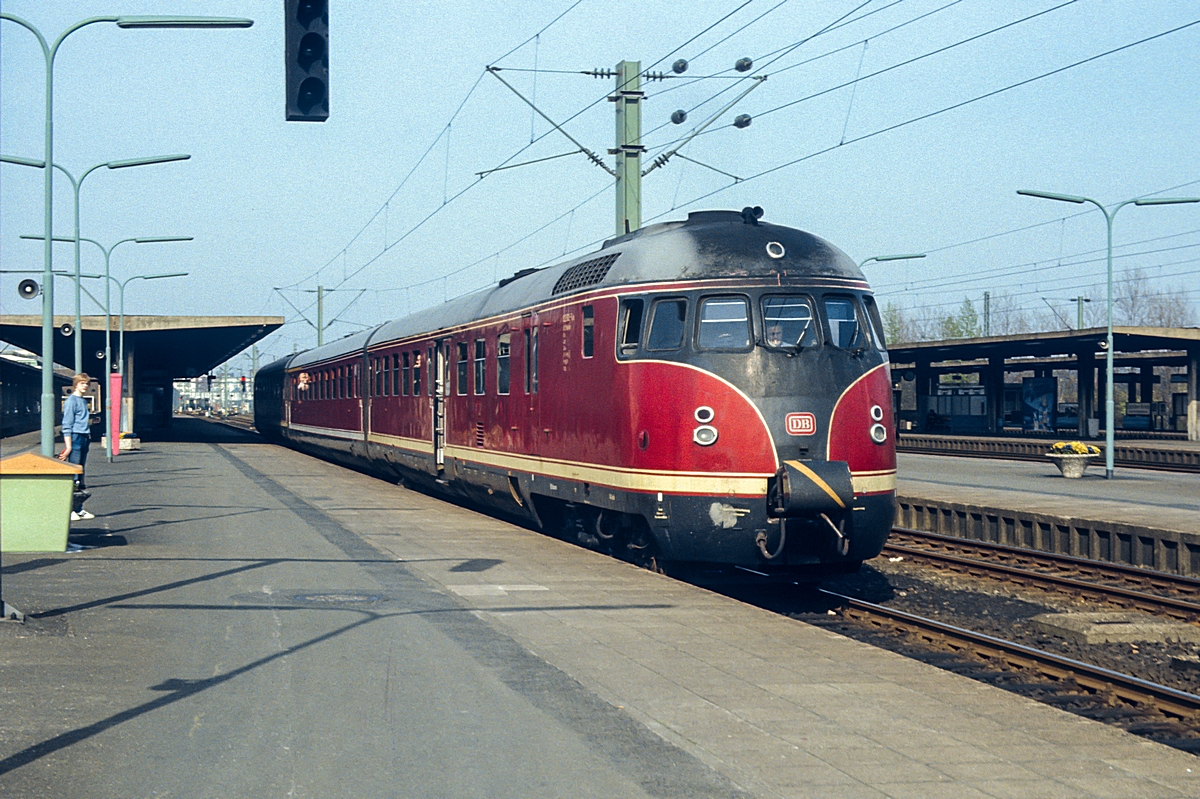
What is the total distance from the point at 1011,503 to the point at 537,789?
17.1 metres

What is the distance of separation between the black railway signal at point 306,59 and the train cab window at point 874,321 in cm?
587

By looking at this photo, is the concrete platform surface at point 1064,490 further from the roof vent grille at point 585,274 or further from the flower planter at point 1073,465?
the roof vent grille at point 585,274

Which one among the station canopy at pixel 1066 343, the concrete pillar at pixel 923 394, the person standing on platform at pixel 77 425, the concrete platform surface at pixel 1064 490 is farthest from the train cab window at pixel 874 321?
the concrete pillar at pixel 923 394

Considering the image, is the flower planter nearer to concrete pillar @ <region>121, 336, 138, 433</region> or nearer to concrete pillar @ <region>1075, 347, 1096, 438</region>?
concrete pillar @ <region>1075, 347, 1096, 438</region>

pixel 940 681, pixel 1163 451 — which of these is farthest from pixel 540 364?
pixel 1163 451

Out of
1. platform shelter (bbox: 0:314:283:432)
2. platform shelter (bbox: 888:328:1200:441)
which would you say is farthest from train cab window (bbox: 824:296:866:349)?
platform shelter (bbox: 888:328:1200:441)

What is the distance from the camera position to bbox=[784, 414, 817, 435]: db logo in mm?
11938

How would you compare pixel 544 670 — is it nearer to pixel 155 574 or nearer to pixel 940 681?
pixel 940 681

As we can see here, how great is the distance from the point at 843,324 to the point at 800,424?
1.32m

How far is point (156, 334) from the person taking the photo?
171 ft

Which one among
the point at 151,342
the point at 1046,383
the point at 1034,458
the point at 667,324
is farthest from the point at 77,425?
the point at 1046,383

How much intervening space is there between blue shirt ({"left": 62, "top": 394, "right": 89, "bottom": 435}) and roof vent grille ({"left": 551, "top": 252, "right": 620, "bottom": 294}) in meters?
6.99

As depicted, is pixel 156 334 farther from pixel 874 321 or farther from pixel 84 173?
pixel 874 321

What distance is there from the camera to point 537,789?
5793mm
